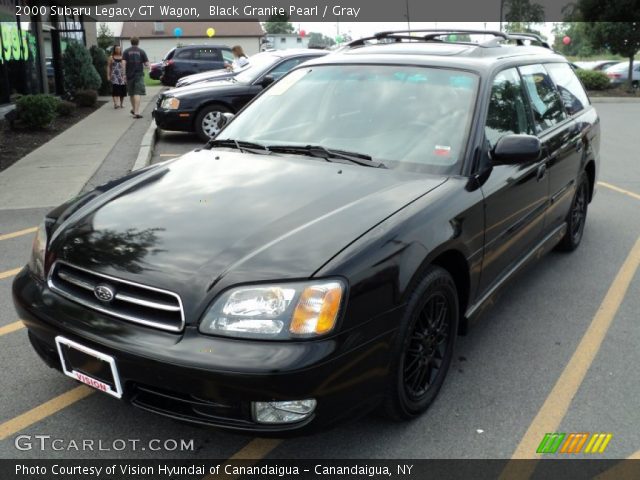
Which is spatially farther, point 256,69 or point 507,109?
point 256,69

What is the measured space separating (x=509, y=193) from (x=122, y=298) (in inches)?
88.1

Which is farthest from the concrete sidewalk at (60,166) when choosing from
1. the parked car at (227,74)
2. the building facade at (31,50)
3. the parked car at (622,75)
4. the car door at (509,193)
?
the parked car at (622,75)

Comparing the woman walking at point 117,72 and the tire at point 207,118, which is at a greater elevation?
the woman walking at point 117,72

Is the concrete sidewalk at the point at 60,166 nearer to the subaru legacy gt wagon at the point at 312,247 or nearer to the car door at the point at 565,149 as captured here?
the subaru legacy gt wagon at the point at 312,247

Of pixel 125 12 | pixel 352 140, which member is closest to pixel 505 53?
pixel 352 140

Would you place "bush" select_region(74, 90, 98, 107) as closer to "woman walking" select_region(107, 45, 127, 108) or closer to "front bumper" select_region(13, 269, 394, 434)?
"woman walking" select_region(107, 45, 127, 108)

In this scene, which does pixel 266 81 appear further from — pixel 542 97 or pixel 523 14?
pixel 523 14

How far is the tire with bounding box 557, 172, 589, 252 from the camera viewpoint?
208 inches

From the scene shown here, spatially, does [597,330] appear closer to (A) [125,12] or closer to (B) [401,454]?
(B) [401,454]

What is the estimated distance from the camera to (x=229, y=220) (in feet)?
9.18

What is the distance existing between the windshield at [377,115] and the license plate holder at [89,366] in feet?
5.64

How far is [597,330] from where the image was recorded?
4.09 m

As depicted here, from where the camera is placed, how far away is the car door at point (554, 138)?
4.25 m

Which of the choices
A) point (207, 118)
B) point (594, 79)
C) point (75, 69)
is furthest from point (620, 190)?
point (594, 79)
